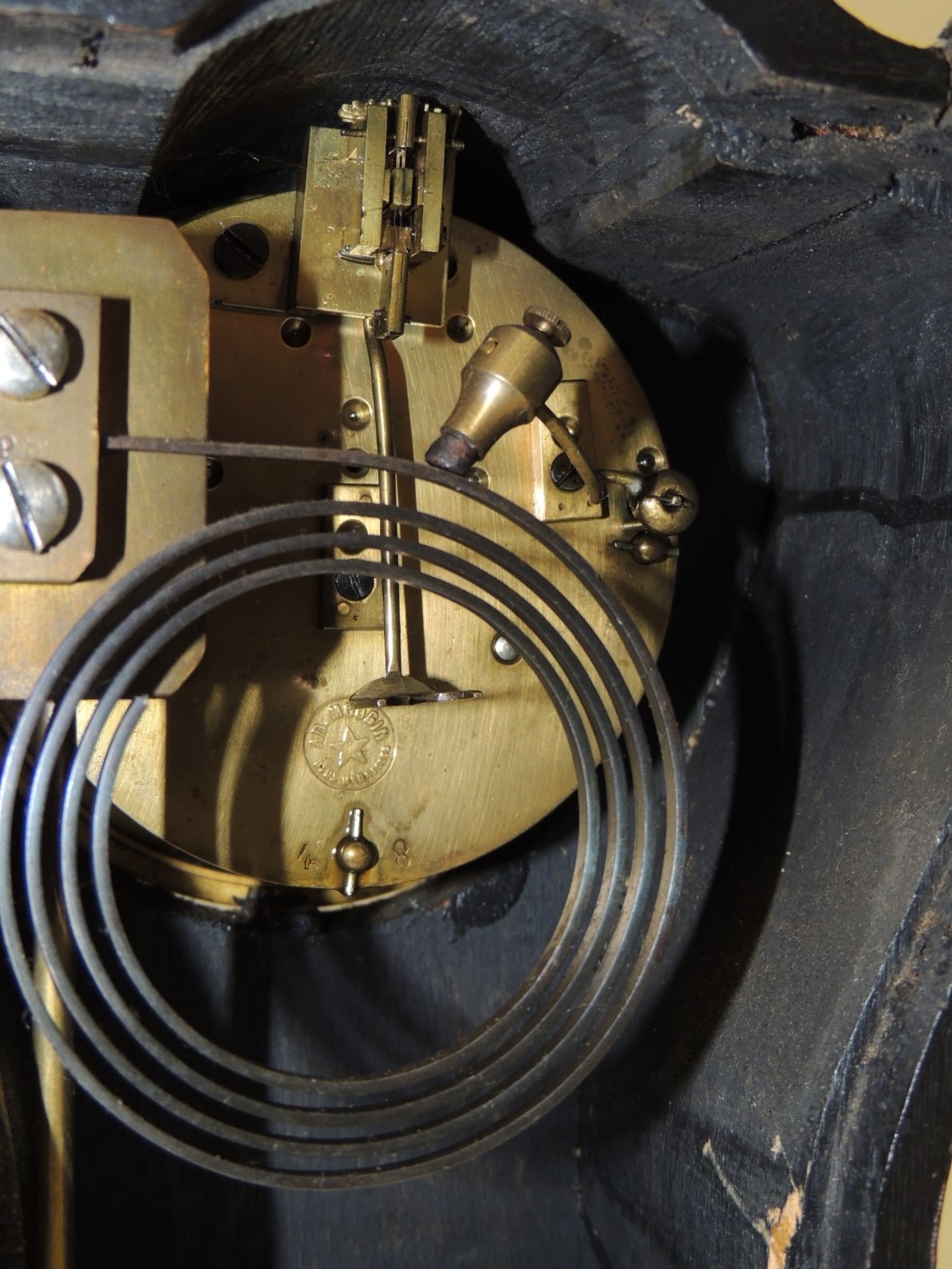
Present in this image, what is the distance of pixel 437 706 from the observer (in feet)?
3.82

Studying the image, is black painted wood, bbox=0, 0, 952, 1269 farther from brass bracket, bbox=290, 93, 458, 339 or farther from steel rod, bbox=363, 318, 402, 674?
steel rod, bbox=363, 318, 402, 674

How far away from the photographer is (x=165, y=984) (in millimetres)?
1269

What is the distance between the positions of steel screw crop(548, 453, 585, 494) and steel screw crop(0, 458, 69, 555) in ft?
1.55

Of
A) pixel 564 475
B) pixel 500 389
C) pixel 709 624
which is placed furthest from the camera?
pixel 709 624

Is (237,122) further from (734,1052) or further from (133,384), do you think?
(734,1052)

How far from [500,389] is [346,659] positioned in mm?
299

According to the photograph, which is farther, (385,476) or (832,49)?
(385,476)

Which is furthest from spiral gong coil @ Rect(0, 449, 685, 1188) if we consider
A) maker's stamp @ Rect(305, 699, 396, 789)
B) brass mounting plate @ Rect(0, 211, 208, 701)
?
maker's stamp @ Rect(305, 699, 396, 789)

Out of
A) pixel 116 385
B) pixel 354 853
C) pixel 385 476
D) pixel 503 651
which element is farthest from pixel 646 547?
pixel 116 385

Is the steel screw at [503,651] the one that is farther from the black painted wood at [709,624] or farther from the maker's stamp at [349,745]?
the black painted wood at [709,624]

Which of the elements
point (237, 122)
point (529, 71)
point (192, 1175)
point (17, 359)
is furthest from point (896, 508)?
point (192, 1175)

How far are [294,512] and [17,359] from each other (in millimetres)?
213

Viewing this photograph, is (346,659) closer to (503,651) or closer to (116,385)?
(503,651)

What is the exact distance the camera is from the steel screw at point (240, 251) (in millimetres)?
1101
